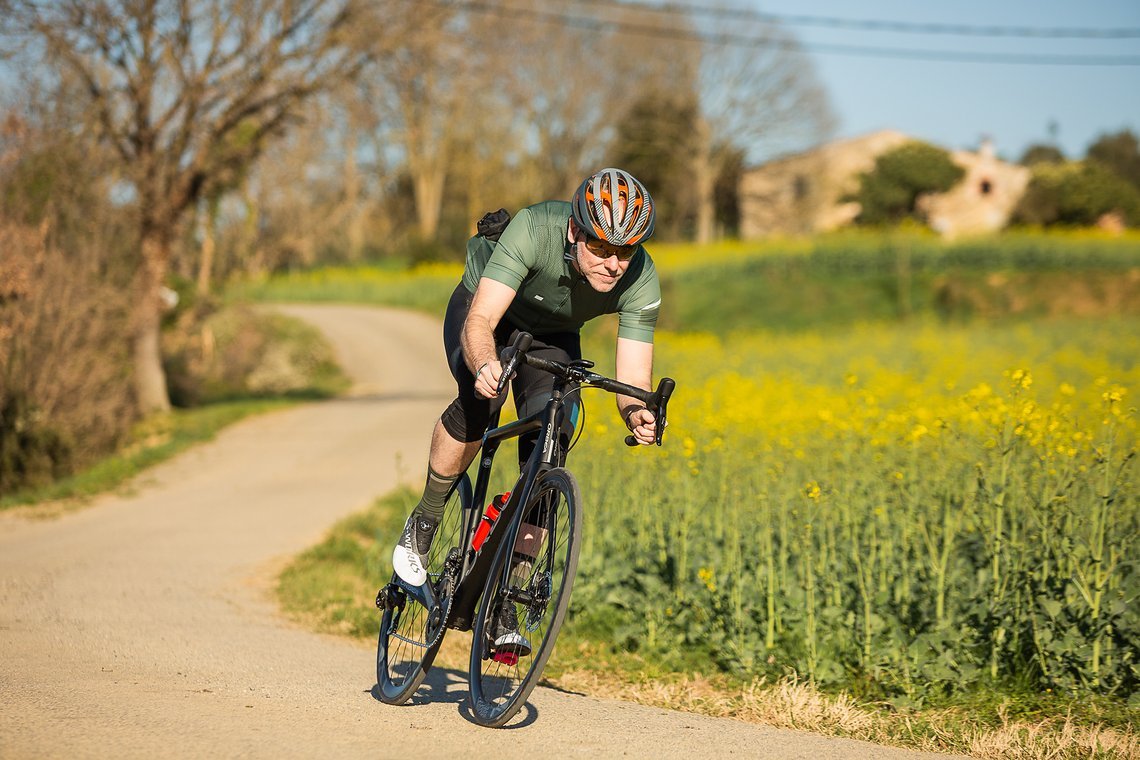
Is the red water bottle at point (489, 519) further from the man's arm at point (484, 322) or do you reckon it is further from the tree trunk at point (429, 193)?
the tree trunk at point (429, 193)

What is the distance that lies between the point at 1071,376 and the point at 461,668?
33.7ft

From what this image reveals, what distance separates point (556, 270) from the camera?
5137 millimetres

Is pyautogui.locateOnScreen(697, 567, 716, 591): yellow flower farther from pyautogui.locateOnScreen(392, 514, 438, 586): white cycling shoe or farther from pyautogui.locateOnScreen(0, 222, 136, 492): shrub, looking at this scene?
pyautogui.locateOnScreen(0, 222, 136, 492): shrub

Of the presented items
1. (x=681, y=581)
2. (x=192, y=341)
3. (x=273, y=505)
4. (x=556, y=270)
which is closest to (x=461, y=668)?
(x=681, y=581)

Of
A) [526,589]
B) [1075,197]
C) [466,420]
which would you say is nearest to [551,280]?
[466,420]

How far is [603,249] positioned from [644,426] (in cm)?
73

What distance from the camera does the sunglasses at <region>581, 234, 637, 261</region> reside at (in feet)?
16.3

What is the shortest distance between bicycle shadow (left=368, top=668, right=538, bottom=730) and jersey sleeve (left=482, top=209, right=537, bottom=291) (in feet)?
5.81

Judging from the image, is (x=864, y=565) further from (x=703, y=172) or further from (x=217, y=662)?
(x=703, y=172)

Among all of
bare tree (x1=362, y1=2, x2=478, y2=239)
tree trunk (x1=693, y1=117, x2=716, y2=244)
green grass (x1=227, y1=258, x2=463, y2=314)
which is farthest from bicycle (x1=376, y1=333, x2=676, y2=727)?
tree trunk (x1=693, y1=117, x2=716, y2=244)

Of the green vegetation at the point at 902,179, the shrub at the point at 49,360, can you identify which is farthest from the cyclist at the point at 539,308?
the green vegetation at the point at 902,179

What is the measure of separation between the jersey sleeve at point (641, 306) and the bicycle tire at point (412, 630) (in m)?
1.12

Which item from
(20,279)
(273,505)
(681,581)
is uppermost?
(20,279)

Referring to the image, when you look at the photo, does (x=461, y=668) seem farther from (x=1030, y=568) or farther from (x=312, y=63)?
(x=312, y=63)
